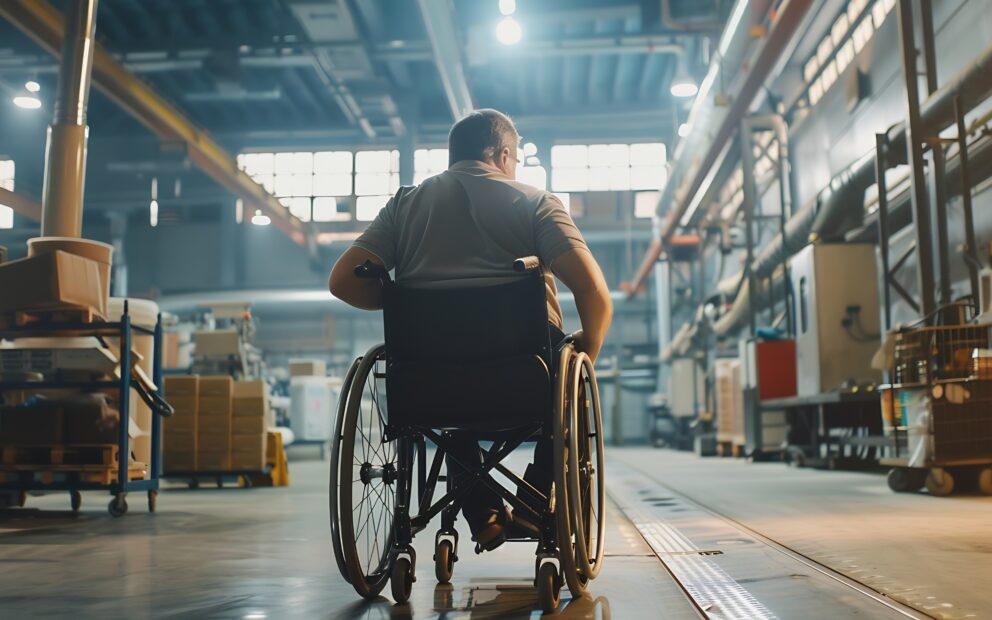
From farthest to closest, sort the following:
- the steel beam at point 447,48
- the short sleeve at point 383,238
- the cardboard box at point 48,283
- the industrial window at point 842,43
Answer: the steel beam at point 447,48
the industrial window at point 842,43
the cardboard box at point 48,283
the short sleeve at point 383,238

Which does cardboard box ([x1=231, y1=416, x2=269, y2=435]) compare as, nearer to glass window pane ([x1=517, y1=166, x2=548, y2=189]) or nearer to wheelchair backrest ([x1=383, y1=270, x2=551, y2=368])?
wheelchair backrest ([x1=383, y1=270, x2=551, y2=368])

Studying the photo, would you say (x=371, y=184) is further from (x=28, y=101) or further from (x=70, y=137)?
(x=70, y=137)

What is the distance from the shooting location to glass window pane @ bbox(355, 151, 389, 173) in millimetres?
22609

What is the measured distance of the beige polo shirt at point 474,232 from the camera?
253 cm

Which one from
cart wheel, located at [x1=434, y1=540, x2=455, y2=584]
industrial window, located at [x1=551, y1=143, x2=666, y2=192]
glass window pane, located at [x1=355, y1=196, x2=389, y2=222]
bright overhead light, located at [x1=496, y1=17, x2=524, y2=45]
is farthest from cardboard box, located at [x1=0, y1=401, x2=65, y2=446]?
industrial window, located at [x1=551, y1=143, x2=666, y2=192]

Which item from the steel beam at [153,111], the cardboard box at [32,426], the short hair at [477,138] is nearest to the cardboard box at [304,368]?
the steel beam at [153,111]

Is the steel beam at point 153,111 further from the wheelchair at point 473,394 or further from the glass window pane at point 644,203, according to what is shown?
the wheelchair at point 473,394

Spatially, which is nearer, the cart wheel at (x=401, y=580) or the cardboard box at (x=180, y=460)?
the cart wheel at (x=401, y=580)

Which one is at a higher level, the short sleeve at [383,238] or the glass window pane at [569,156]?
the glass window pane at [569,156]

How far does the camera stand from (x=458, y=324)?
242 cm

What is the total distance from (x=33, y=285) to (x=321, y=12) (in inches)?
392

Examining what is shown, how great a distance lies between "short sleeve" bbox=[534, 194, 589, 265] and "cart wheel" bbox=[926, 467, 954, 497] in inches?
169

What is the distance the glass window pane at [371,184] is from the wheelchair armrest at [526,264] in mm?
20396

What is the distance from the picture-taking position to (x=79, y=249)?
5617 millimetres
